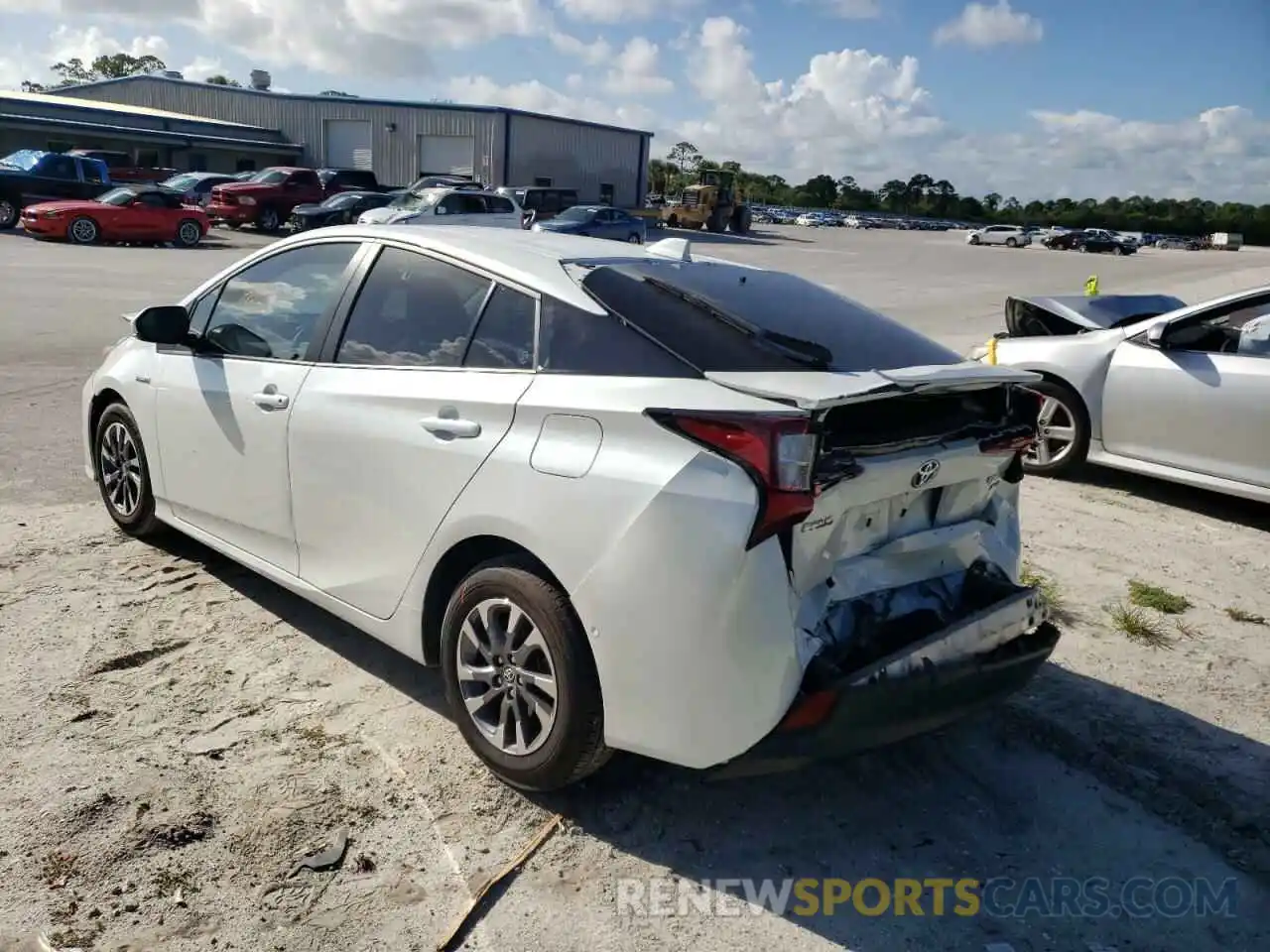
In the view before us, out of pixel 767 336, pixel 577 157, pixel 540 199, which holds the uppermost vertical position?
pixel 577 157

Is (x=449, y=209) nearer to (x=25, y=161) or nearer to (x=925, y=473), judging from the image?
(x=25, y=161)

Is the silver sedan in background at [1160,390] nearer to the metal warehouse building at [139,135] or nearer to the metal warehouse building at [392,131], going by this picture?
the metal warehouse building at [139,135]

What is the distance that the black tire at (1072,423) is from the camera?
6996 millimetres

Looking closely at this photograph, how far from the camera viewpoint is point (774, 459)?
2.68m

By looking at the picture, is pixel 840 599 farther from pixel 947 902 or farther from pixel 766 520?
pixel 947 902

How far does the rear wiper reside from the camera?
125 inches

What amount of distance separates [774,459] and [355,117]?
53.4m

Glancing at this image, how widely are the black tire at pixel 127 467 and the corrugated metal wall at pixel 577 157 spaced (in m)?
47.8

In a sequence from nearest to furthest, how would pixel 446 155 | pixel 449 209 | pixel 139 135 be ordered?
pixel 449 209 < pixel 139 135 < pixel 446 155

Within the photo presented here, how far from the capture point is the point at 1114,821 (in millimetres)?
3305

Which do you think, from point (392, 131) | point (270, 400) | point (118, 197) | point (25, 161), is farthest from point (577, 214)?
Answer: point (270, 400)

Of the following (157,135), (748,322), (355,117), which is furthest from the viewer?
(355,117)

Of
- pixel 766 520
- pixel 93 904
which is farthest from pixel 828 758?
pixel 93 904

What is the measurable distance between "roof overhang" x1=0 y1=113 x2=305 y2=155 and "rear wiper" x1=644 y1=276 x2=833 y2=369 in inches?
1766
